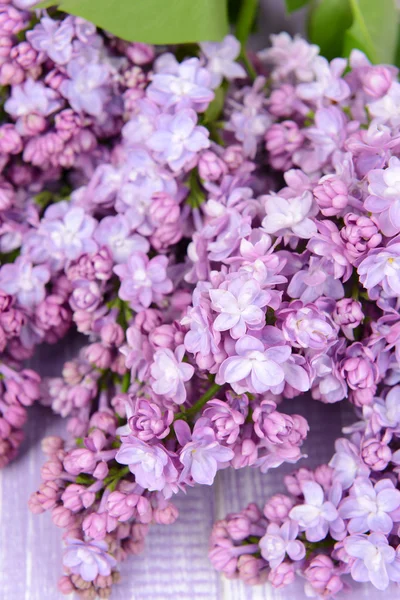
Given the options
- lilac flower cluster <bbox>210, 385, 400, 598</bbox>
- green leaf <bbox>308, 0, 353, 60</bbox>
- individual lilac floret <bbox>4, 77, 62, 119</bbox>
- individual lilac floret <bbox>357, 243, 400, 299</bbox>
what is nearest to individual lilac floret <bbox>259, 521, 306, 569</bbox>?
lilac flower cluster <bbox>210, 385, 400, 598</bbox>

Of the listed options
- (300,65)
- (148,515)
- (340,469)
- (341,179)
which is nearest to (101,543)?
(148,515)

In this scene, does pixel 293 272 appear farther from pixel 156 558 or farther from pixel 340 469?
pixel 156 558

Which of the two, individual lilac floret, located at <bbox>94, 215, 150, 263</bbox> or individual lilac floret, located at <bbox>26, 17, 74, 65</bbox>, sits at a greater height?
individual lilac floret, located at <bbox>26, 17, 74, 65</bbox>

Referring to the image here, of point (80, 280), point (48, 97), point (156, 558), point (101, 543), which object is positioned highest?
point (48, 97)

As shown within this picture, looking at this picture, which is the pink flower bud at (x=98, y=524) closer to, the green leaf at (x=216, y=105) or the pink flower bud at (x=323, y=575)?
the pink flower bud at (x=323, y=575)

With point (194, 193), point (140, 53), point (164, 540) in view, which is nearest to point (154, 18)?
point (140, 53)

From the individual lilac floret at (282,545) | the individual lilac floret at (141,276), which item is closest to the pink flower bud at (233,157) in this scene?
the individual lilac floret at (141,276)

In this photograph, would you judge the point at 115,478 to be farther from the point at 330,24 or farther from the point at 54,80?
the point at 330,24

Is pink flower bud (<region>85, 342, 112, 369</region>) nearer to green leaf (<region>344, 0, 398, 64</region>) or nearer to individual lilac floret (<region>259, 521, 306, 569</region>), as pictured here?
individual lilac floret (<region>259, 521, 306, 569</region>)
